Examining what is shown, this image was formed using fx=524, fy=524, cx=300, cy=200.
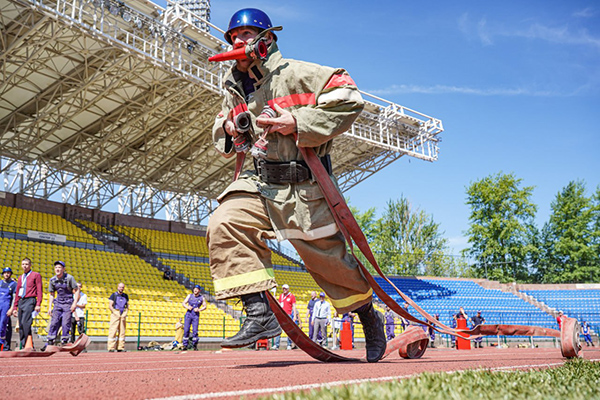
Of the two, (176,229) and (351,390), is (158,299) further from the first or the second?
(351,390)

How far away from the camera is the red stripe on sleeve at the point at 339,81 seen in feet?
9.80

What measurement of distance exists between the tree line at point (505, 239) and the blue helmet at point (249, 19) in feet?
121

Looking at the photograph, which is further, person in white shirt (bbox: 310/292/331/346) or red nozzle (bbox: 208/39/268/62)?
person in white shirt (bbox: 310/292/331/346)

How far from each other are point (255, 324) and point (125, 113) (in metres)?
20.3

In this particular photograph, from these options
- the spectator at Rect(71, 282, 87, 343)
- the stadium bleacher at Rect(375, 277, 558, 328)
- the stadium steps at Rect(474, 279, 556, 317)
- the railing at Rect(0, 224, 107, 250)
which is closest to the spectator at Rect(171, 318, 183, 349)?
the spectator at Rect(71, 282, 87, 343)

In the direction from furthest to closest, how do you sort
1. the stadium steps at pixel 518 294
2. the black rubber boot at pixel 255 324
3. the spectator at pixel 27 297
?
1. the stadium steps at pixel 518 294
2. the spectator at pixel 27 297
3. the black rubber boot at pixel 255 324

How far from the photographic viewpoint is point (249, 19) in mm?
3031

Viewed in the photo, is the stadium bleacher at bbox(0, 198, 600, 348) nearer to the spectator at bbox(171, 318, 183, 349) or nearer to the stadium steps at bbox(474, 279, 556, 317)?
the stadium steps at bbox(474, 279, 556, 317)

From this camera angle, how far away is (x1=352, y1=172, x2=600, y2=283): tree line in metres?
39.7

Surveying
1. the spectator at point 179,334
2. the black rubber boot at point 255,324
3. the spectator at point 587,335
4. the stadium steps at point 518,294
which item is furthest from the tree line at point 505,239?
the black rubber boot at point 255,324

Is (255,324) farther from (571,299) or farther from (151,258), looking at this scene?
(571,299)

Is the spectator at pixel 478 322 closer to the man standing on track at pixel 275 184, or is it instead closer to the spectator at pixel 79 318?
the spectator at pixel 79 318

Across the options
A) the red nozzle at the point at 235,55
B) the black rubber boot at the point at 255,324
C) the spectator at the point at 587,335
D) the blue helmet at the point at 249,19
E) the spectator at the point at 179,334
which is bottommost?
the spectator at the point at 587,335

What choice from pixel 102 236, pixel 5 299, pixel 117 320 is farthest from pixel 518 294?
pixel 5 299
